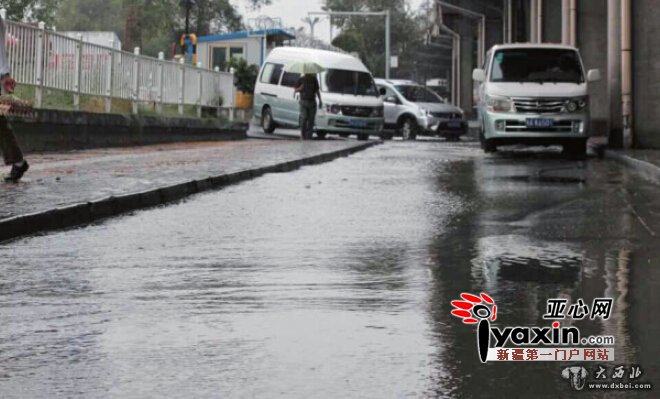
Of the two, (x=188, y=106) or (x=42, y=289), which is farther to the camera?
(x=188, y=106)

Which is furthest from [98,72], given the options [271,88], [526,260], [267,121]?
[526,260]

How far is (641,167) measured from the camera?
761 inches

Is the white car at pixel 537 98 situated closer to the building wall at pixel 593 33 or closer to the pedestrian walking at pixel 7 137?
the building wall at pixel 593 33

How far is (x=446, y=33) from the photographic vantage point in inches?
2980

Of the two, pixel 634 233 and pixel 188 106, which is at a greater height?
pixel 188 106

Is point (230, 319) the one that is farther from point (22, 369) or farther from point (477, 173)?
point (477, 173)

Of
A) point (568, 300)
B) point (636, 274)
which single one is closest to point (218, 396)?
point (568, 300)

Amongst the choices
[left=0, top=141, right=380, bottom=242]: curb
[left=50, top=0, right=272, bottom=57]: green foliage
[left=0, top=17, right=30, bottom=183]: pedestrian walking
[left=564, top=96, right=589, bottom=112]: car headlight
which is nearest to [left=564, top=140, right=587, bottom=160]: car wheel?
[left=564, top=96, right=589, bottom=112]: car headlight

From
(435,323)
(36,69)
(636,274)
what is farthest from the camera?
(36,69)

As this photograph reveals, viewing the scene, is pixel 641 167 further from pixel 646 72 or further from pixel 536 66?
pixel 536 66

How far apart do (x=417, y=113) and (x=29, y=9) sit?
168 feet

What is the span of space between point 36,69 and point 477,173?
23.6 feet

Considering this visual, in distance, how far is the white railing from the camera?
20.9 meters

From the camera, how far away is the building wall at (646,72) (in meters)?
23.7
